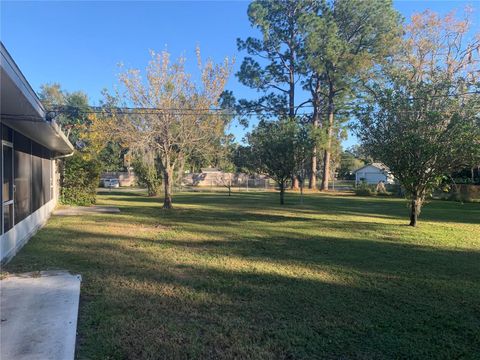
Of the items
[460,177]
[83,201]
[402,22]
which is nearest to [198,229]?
[83,201]

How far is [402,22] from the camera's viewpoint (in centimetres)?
3628

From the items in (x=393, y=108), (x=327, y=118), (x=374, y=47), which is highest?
(x=374, y=47)

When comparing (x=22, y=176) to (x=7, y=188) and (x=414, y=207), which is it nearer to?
(x=7, y=188)

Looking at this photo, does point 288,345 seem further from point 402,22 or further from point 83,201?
point 402,22

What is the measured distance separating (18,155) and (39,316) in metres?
5.44

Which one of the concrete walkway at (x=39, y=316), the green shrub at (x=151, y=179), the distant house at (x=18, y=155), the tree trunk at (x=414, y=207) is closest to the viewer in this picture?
the concrete walkway at (x=39, y=316)

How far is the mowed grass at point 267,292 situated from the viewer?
12.9 feet

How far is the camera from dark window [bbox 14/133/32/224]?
337 inches

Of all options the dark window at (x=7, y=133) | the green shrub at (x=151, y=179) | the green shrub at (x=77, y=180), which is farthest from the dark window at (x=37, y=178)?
the green shrub at (x=151, y=179)

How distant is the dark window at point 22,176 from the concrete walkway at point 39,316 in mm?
3034

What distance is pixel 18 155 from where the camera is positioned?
8805mm

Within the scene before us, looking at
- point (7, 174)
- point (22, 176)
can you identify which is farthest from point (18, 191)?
point (7, 174)

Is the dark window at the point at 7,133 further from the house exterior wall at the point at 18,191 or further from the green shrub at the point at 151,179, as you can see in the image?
the green shrub at the point at 151,179

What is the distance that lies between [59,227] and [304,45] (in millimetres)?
31326
